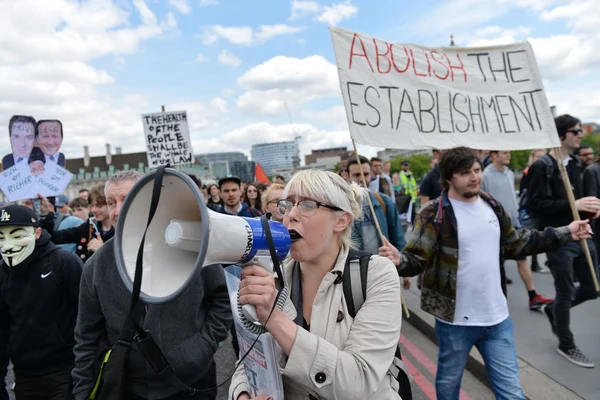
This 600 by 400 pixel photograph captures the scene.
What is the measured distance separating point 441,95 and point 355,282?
2.68 metres

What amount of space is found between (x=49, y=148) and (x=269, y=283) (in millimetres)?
4919

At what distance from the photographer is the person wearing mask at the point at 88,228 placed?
13.5ft

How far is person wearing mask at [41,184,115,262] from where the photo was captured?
4.10m

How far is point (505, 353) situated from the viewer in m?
2.46

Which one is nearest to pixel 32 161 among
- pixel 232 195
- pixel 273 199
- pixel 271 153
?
pixel 232 195

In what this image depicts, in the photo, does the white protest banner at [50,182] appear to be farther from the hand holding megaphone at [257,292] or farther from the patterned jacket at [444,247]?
the hand holding megaphone at [257,292]

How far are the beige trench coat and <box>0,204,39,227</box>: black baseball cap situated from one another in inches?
80.7

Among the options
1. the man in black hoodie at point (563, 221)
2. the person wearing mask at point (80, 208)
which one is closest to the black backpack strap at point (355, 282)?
the man in black hoodie at point (563, 221)

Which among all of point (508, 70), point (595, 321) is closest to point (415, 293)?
point (595, 321)

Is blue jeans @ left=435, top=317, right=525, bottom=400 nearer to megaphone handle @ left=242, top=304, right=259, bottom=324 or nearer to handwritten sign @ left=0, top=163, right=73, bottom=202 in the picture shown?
megaphone handle @ left=242, top=304, right=259, bottom=324

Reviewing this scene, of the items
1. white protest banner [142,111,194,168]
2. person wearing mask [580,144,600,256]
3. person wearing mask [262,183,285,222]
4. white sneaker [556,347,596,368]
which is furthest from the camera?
white protest banner [142,111,194,168]

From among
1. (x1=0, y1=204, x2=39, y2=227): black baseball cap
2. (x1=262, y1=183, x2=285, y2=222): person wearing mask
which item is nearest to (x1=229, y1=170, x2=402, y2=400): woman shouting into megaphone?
(x1=0, y1=204, x2=39, y2=227): black baseball cap

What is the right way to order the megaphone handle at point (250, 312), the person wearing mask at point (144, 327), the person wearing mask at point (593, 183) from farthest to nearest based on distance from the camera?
the person wearing mask at point (593, 183) < the person wearing mask at point (144, 327) < the megaphone handle at point (250, 312)

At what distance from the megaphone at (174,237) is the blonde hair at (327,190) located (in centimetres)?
29
